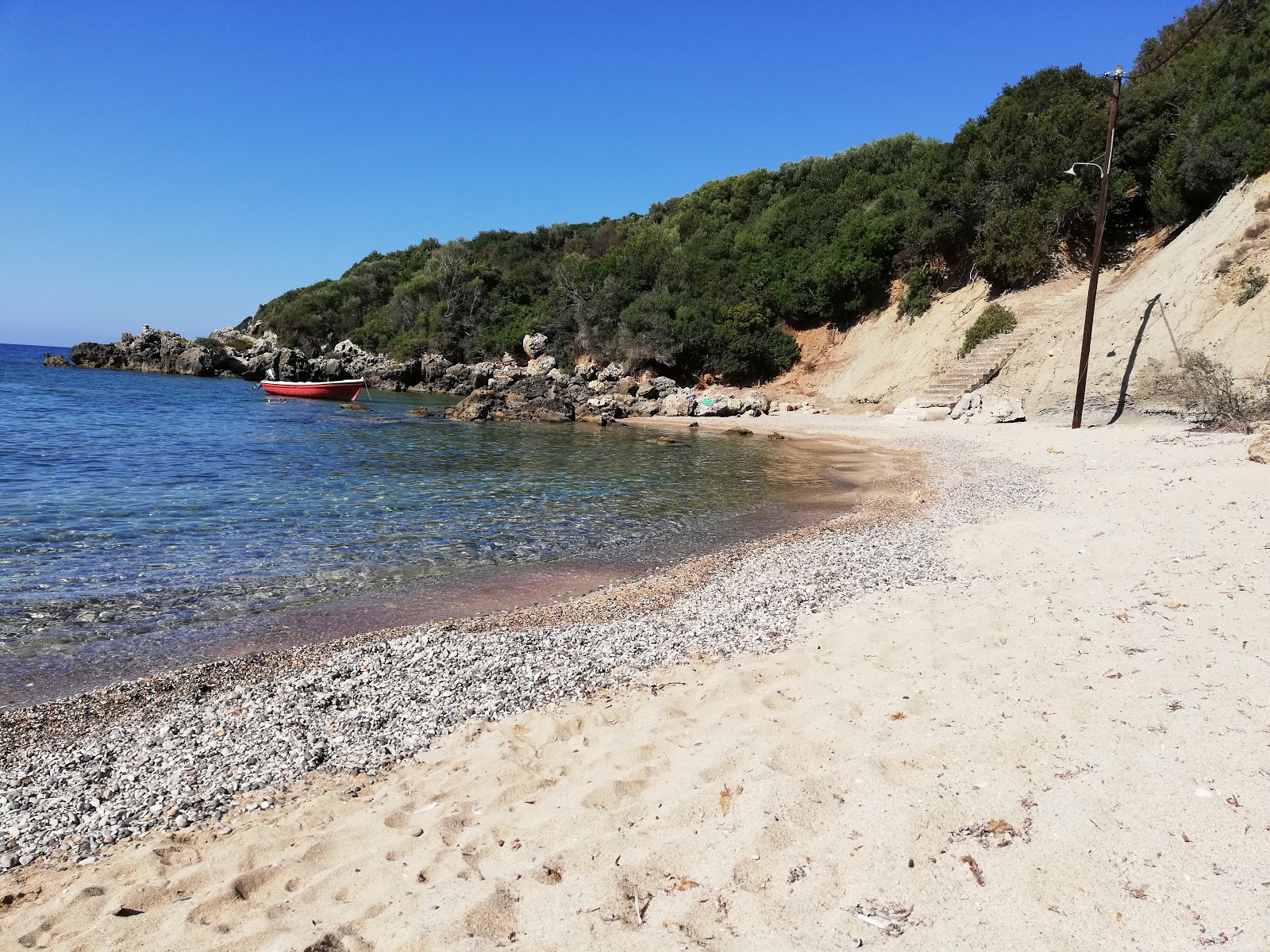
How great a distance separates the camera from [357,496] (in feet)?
45.9

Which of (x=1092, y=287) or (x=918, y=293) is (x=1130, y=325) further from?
(x=918, y=293)

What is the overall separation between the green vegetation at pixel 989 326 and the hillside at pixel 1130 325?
47cm

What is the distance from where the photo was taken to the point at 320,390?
41.3 meters

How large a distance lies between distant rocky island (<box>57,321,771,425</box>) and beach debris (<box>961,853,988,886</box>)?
29124 mm

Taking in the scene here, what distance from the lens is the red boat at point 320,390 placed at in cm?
4025

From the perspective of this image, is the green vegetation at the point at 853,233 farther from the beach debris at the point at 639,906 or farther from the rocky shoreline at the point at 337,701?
the beach debris at the point at 639,906

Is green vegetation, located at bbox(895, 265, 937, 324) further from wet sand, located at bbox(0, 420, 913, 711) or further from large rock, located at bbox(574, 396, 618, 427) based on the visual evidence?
wet sand, located at bbox(0, 420, 913, 711)

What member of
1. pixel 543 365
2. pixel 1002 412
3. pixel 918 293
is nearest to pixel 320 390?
pixel 543 365

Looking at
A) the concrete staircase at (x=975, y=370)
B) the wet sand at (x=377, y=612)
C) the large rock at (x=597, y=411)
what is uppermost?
the concrete staircase at (x=975, y=370)

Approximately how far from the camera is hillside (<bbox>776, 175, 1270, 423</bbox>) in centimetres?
1855

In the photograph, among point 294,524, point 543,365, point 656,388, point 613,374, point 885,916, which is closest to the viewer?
point 885,916

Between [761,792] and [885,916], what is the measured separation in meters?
0.93

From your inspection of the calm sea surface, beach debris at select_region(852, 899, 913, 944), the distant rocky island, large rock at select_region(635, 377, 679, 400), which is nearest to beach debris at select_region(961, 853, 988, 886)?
beach debris at select_region(852, 899, 913, 944)

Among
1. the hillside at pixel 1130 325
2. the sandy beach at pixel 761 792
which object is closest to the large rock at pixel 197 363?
the hillside at pixel 1130 325
